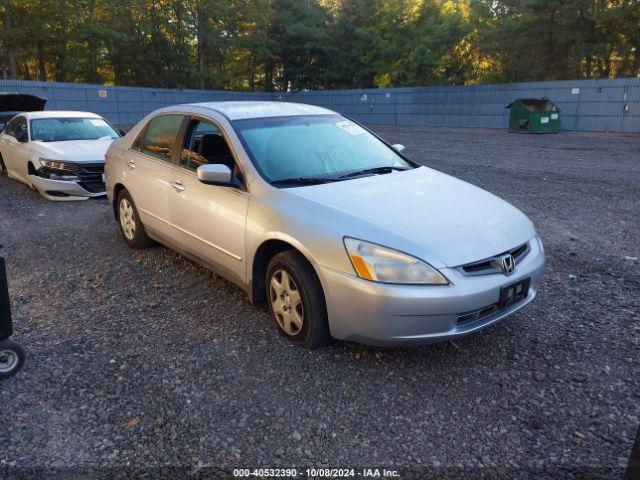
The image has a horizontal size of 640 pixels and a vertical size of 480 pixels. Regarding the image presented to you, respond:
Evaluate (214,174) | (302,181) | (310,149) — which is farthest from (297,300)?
(310,149)

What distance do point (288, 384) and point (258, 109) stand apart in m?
2.46

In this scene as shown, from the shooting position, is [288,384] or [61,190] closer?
[288,384]

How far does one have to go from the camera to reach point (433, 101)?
2838cm

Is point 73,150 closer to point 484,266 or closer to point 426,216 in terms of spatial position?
point 426,216

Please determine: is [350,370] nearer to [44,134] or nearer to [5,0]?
[44,134]

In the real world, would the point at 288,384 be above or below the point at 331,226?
below

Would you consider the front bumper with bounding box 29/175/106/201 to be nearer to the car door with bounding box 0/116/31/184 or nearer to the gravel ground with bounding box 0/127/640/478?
the car door with bounding box 0/116/31/184

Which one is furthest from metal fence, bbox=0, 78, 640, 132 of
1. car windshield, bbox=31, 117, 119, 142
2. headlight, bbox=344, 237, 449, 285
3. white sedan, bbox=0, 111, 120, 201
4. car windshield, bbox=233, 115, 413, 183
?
headlight, bbox=344, 237, 449, 285

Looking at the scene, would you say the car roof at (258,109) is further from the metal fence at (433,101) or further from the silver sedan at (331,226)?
the metal fence at (433,101)

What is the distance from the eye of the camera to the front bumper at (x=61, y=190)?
798 cm

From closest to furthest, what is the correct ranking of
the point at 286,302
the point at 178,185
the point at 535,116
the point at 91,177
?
1. the point at 286,302
2. the point at 178,185
3. the point at 91,177
4. the point at 535,116

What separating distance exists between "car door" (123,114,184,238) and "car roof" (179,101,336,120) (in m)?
0.33

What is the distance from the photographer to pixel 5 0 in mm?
27875

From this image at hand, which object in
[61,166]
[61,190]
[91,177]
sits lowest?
[61,190]
